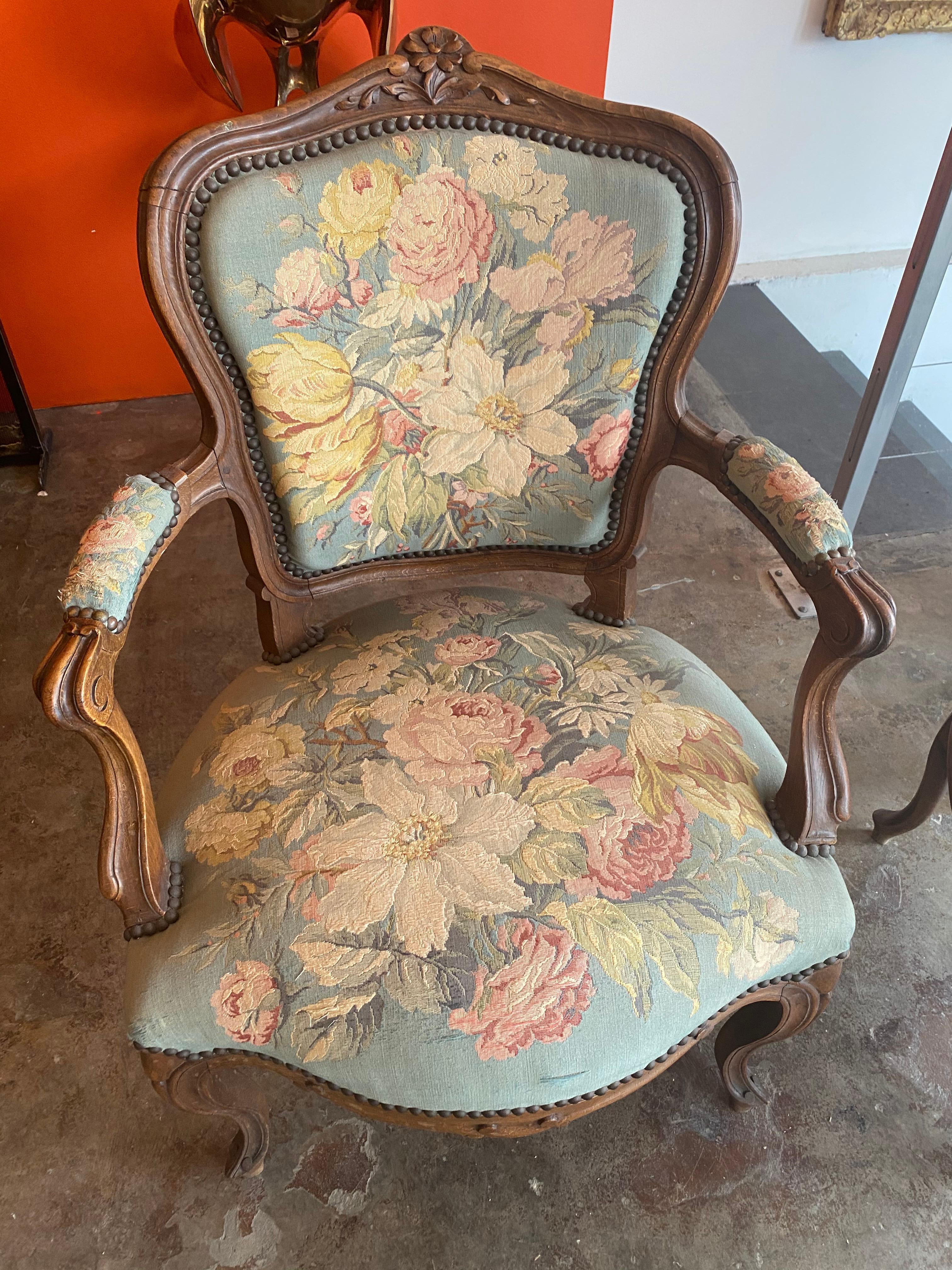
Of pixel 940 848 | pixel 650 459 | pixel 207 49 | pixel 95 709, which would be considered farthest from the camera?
pixel 207 49

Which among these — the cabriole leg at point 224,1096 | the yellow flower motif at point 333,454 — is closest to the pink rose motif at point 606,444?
the yellow flower motif at point 333,454

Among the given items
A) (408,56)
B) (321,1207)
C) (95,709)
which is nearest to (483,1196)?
(321,1207)

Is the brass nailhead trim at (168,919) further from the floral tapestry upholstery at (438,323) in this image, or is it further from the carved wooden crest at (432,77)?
the carved wooden crest at (432,77)

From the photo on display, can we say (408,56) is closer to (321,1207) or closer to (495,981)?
(495,981)

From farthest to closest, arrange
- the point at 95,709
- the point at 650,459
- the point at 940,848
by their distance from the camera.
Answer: the point at 940,848 < the point at 650,459 < the point at 95,709

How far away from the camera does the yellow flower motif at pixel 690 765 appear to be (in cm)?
85

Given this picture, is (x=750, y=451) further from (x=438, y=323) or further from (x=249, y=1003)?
(x=249, y=1003)

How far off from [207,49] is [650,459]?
1124 mm

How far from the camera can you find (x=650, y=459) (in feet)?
3.26

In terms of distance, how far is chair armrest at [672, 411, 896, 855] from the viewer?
2.58 ft

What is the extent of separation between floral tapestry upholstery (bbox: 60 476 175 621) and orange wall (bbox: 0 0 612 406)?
4.12 ft

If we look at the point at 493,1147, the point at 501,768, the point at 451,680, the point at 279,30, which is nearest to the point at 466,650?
the point at 451,680

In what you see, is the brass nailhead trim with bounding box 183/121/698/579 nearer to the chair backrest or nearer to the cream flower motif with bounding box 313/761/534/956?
the chair backrest

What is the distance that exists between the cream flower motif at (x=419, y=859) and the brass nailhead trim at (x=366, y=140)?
0.34 metres
